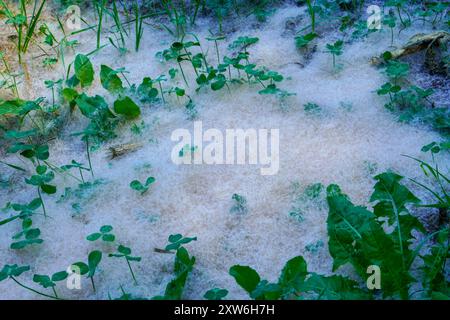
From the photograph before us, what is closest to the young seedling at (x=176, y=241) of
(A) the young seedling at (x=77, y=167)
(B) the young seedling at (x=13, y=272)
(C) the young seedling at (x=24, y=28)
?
(B) the young seedling at (x=13, y=272)

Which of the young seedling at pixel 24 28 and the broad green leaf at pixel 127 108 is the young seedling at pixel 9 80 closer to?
the young seedling at pixel 24 28

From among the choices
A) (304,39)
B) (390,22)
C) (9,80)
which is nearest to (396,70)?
(390,22)

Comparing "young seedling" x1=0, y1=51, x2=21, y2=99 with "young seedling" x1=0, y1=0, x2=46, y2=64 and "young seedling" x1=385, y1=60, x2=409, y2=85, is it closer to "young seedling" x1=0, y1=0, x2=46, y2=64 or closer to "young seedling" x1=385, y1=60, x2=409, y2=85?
"young seedling" x1=0, y1=0, x2=46, y2=64

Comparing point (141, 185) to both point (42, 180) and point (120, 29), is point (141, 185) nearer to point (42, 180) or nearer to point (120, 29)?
point (42, 180)

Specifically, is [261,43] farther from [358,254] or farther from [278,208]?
[358,254]

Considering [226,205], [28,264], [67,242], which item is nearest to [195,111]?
[226,205]

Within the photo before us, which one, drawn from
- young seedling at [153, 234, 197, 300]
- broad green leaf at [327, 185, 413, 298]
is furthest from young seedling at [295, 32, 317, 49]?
young seedling at [153, 234, 197, 300]
